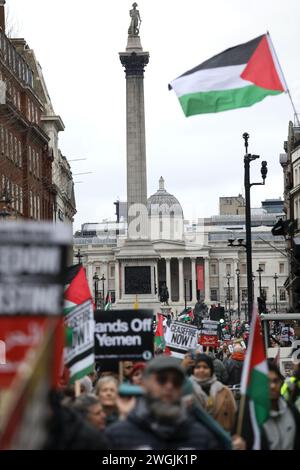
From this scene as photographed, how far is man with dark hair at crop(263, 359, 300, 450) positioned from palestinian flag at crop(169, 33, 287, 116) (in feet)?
16.4

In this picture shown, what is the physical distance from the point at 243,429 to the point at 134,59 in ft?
257

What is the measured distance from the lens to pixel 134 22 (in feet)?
290

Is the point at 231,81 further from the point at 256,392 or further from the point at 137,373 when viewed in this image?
the point at 256,392

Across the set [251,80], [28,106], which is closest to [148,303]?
[28,106]

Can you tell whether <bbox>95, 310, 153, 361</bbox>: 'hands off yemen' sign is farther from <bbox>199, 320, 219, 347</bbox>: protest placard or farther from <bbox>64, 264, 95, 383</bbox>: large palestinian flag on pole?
<bbox>199, 320, 219, 347</bbox>: protest placard

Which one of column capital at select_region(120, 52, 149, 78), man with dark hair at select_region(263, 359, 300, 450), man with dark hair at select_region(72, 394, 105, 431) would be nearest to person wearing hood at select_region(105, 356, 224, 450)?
man with dark hair at select_region(72, 394, 105, 431)

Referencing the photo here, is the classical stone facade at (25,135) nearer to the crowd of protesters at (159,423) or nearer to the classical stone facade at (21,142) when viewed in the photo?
the classical stone facade at (21,142)

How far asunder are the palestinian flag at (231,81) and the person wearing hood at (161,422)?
7.01m

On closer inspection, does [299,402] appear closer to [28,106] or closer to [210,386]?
[210,386]

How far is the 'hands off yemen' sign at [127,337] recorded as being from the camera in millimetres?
12656

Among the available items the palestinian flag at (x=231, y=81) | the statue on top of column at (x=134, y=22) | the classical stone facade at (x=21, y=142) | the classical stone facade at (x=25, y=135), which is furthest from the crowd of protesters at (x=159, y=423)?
the statue on top of column at (x=134, y=22)

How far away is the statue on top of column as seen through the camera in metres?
87.9

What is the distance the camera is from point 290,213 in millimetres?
98812
